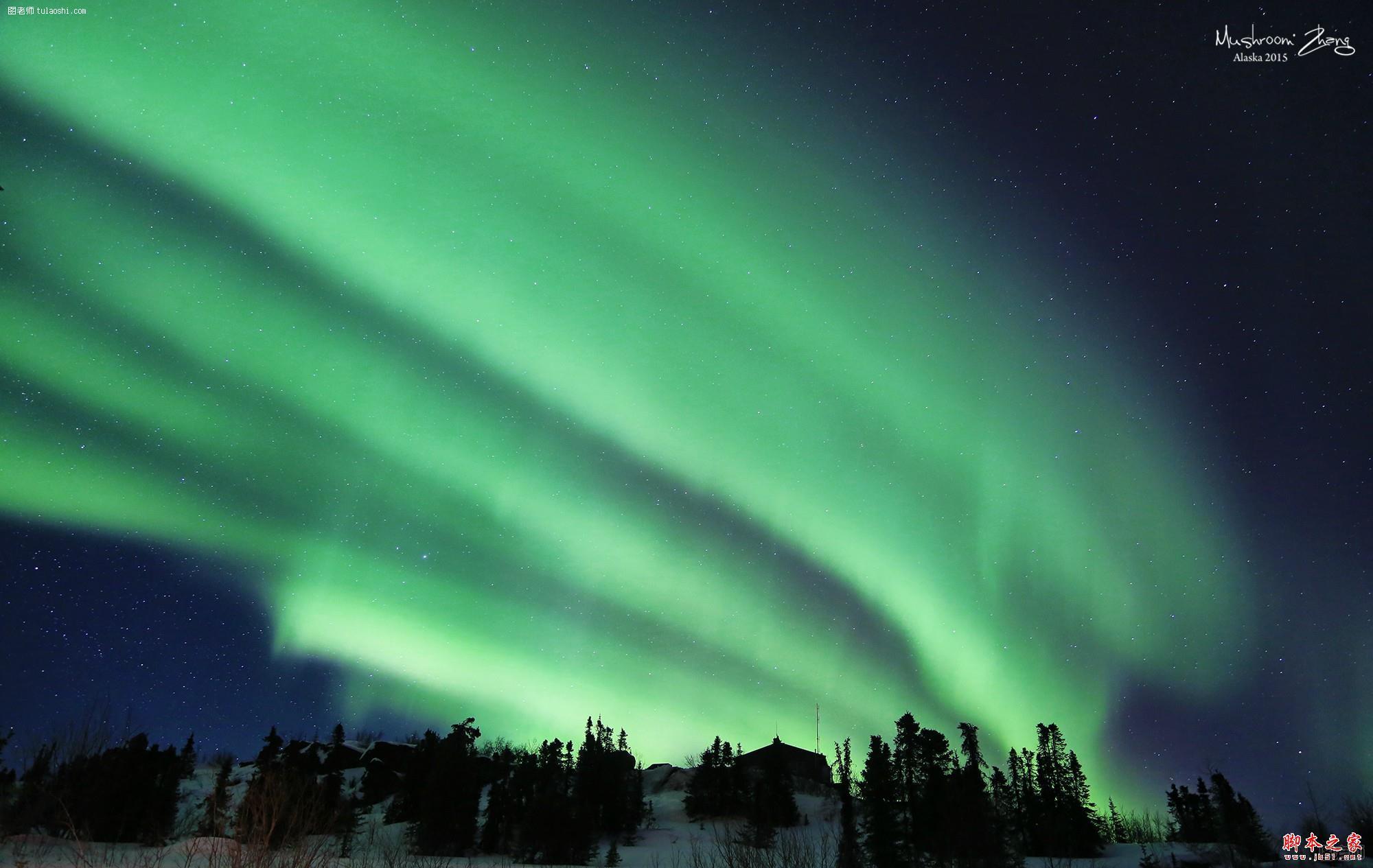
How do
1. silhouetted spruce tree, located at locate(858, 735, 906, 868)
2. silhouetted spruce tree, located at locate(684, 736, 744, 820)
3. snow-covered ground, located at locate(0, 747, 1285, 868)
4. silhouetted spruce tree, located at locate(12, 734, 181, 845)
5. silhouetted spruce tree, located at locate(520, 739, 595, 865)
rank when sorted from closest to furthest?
snow-covered ground, located at locate(0, 747, 1285, 868)
silhouetted spruce tree, located at locate(12, 734, 181, 845)
silhouetted spruce tree, located at locate(858, 735, 906, 868)
silhouetted spruce tree, located at locate(520, 739, 595, 865)
silhouetted spruce tree, located at locate(684, 736, 744, 820)

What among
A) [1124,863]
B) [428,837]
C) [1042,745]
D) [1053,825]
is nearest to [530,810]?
[428,837]

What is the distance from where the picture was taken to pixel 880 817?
232 ft

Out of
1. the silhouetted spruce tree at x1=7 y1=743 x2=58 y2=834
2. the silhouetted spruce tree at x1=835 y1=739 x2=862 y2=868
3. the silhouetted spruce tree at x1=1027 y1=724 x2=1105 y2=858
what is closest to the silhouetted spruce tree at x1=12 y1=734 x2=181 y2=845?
the silhouetted spruce tree at x1=7 y1=743 x2=58 y2=834

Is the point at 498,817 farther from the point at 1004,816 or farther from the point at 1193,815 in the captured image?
the point at 1193,815

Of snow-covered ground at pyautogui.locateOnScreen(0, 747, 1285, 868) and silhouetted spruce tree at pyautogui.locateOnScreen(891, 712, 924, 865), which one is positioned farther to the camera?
silhouetted spruce tree at pyautogui.locateOnScreen(891, 712, 924, 865)

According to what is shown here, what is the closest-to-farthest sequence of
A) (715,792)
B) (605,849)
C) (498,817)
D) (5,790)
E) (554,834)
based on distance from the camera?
(5,790), (554,834), (498,817), (605,849), (715,792)

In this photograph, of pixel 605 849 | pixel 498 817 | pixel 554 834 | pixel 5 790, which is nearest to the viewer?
pixel 5 790

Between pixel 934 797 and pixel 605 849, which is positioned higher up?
pixel 934 797

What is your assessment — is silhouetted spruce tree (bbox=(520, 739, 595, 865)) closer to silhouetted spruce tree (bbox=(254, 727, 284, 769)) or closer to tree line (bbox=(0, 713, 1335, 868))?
tree line (bbox=(0, 713, 1335, 868))

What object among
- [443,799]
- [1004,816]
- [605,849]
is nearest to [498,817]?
[443,799]

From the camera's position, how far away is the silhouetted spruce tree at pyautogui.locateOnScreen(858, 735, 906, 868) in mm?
68125

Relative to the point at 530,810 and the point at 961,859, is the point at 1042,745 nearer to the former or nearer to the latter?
the point at 961,859

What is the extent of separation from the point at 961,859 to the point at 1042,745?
58.8m

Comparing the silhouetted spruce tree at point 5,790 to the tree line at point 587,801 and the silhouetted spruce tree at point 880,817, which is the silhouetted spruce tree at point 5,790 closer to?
the tree line at point 587,801
